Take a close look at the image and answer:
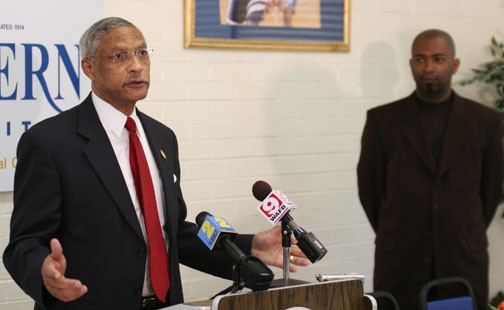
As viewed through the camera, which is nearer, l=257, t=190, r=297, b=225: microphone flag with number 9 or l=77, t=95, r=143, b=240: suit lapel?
l=257, t=190, r=297, b=225: microphone flag with number 9

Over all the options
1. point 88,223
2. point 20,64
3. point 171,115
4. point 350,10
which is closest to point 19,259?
point 88,223

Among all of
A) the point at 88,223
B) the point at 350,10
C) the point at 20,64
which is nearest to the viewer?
the point at 88,223

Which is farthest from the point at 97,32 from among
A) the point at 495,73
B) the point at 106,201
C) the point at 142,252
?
the point at 495,73

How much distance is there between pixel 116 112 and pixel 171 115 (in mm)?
1931

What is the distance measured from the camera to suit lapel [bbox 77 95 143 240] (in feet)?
8.93

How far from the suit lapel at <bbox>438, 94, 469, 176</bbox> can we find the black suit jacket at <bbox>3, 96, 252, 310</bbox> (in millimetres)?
2011

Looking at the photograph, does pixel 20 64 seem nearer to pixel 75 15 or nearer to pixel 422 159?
pixel 75 15

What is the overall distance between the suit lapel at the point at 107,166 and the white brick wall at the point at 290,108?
1714mm

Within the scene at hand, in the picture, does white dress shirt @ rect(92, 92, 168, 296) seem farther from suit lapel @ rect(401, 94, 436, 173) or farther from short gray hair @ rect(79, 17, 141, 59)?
suit lapel @ rect(401, 94, 436, 173)

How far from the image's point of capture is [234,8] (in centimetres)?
502

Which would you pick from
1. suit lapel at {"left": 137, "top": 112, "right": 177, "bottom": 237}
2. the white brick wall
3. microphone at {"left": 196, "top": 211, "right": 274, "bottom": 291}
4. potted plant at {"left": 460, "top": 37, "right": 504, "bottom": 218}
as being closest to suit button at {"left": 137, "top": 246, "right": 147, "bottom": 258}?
suit lapel at {"left": 137, "top": 112, "right": 177, "bottom": 237}

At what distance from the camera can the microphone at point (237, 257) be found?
2312 millimetres

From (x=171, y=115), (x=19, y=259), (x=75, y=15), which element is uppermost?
(x=75, y=15)

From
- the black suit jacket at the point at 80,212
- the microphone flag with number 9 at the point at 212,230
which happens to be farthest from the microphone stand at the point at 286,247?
the black suit jacket at the point at 80,212
